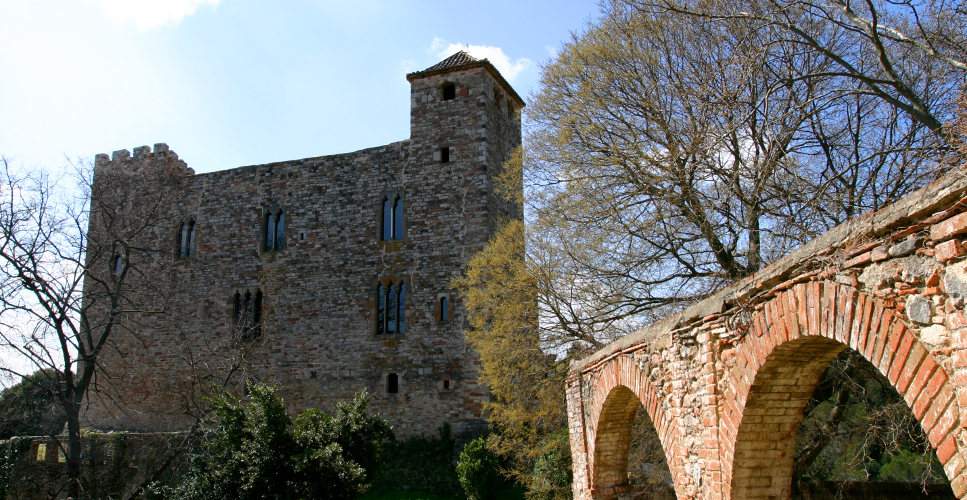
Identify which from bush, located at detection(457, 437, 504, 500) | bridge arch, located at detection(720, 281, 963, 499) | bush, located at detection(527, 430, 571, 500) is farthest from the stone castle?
bridge arch, located at detection(720, 281, 963, 499)

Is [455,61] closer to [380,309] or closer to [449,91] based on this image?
[449,91]

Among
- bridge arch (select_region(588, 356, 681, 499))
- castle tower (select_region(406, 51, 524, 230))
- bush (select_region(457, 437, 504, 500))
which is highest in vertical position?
castle tower (select_region(406, 51, 524, 230))

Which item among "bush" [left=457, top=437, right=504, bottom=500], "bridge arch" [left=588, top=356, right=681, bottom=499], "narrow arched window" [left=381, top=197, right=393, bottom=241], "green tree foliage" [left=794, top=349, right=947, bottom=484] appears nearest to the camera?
"bridge arch" [left=588, top=356, right=681, bottom=499]

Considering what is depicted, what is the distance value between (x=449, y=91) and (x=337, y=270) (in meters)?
6.45

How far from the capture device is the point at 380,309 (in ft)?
69.1

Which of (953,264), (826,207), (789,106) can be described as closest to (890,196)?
(826,207)

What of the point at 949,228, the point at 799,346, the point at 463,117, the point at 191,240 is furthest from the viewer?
the point at 191,240

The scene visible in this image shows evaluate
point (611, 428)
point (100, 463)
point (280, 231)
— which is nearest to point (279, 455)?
point (611, 428)

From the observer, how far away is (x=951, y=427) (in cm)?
335

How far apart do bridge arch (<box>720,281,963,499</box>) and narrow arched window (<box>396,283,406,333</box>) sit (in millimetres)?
15850

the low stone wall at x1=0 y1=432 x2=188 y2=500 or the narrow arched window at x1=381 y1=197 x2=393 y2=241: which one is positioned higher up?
the narrow arched window at x1=381 y1=197 x2=393 y2=241

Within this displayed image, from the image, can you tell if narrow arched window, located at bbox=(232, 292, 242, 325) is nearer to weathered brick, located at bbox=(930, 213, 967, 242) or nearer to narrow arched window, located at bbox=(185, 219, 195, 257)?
narrow arched window, located at bbox=(185, 219, 195, 257)

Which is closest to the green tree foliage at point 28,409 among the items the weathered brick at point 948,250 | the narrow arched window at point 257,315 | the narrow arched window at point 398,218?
the narrow arched window at point 257,315

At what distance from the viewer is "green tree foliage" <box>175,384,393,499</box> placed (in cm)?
1270
